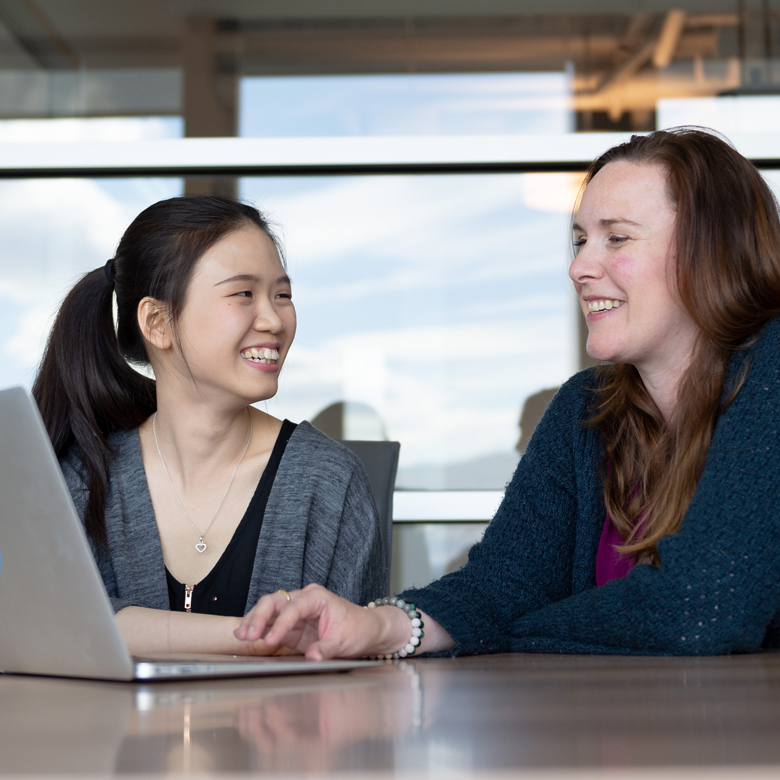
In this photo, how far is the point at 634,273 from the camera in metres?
1.38

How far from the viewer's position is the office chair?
6.38 feet

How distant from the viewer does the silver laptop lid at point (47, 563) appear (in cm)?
72

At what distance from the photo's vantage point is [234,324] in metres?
1.66

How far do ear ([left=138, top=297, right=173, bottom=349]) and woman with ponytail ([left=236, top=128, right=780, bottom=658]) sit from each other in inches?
29.2

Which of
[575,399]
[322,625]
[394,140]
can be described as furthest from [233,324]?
[394,140]

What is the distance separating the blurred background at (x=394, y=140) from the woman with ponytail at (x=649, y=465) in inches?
78.9

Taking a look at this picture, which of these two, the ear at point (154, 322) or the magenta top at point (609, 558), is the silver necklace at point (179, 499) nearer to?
the ear at point (154, 322)

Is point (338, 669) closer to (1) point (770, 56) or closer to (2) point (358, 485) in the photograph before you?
(2) point (358, 485)

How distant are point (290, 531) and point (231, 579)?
0.44 ft

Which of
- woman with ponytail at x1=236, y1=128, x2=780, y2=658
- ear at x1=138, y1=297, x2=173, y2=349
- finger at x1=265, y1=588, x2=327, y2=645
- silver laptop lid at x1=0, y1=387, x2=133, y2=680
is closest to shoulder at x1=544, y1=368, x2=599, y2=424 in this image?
woman with ponytail at x1=236, y1=128, x2=780, y2=658

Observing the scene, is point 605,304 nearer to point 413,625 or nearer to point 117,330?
point 413,625

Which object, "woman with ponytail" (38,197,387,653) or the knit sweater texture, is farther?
"woman with ponytail" (38,197,387,653)

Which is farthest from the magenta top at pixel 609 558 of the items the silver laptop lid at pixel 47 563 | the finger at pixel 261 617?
the silver laptop lid at pixel 47 563

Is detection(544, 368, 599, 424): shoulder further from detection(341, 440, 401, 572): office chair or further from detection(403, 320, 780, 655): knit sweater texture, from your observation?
detection(341, 440, 401, 572): office chair
